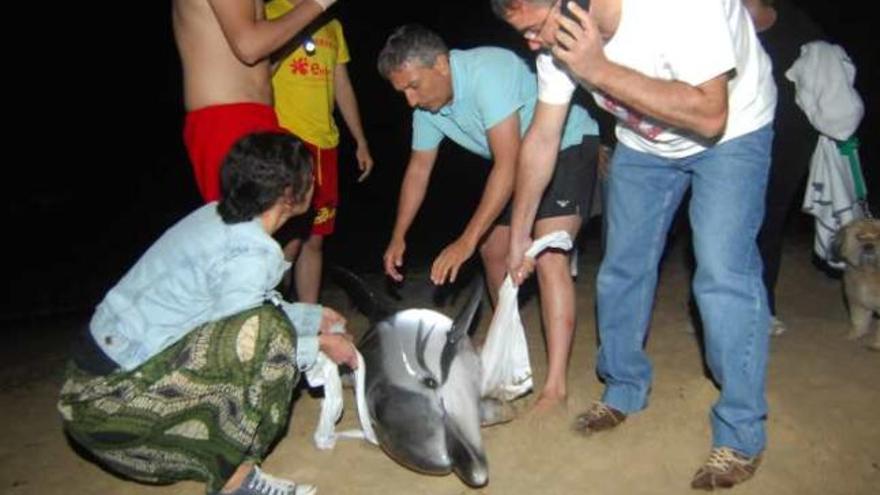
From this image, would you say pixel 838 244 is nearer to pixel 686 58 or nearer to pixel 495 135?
pixel 495 135

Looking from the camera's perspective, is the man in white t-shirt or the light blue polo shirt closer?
the man in white t-shirt

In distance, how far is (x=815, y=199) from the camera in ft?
12.7

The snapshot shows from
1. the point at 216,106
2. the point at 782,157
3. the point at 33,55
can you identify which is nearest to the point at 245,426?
the point at 216,106

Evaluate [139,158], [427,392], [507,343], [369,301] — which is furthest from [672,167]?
[139,158]

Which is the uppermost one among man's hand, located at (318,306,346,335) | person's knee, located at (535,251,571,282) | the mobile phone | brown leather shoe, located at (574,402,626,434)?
the mobile phone

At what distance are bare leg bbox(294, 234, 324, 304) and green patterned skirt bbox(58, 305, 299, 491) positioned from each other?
4.21 feet

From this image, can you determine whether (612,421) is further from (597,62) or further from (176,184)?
(176,184)

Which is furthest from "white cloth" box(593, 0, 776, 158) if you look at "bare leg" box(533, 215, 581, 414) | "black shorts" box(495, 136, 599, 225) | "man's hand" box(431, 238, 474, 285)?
"man's hand" box(431, 238, 474, 285)

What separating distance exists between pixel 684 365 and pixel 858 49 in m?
15.2

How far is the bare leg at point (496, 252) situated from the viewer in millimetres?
3248

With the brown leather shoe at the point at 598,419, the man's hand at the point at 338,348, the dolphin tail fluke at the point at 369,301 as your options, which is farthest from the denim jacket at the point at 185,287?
the brown leather shoe at the point at 598,419

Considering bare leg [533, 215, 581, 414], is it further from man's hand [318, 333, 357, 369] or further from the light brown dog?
the light brown dog

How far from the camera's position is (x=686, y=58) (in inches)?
80.5

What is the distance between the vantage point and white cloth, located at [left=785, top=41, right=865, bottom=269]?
333 cm
